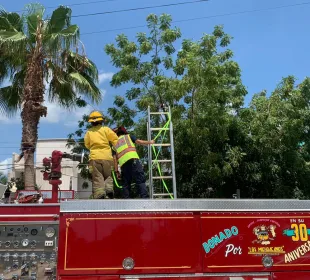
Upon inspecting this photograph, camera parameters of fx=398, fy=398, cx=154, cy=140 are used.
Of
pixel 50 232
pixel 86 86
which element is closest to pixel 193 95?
pixel 86 86

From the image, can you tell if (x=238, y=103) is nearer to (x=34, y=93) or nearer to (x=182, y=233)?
(x=34, y=93)

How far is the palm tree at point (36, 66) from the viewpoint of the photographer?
11375 millimetres

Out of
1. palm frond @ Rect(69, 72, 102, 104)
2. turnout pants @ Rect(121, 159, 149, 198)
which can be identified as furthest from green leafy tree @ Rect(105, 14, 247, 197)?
turnout pants @ Rect(121, 159, 149, 198)

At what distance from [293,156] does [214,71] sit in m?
3.91

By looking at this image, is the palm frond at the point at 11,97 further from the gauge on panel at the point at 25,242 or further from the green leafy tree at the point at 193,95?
the gauge on panel at the point at 25,242

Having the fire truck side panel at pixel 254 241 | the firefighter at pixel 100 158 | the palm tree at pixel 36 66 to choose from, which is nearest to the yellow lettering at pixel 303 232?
the fire truck side panel at pixel 254 241

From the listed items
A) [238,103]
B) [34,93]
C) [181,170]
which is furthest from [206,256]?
[34,93]

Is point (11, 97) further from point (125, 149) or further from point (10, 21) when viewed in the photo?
point (125, 149)

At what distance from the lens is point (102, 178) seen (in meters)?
5.71

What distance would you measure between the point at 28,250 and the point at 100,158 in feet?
5.77

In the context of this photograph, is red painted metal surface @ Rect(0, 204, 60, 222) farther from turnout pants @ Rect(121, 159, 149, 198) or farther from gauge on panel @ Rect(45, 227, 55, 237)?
turnout pants @ Rect(121, 159, 149, 198)

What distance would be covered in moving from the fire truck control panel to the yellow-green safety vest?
6.19ft

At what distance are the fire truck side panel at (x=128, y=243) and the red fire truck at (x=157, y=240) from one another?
0.01 metres

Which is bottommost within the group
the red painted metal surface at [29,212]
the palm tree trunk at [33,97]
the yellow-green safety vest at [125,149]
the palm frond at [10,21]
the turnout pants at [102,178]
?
the red painted metal surface at [29,212]
